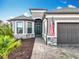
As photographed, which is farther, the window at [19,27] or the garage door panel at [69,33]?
the window at [19,27]

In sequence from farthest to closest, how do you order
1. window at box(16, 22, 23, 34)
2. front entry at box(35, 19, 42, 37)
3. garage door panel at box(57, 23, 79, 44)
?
1. front entry at box(35, 19, 42, 37)
2. window at box(16, 22, 23, 34)
3. garage door panel at box(57, 23, 79, 44)

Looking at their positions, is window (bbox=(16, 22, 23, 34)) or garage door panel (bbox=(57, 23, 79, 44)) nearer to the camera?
garage door panel (bbox=(57, 23, 79, 44))

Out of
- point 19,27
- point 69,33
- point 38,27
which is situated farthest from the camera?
point 38,27

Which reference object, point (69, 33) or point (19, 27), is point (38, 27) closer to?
point (19, 27)

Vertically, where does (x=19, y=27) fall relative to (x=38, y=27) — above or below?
above

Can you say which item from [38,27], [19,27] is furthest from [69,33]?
[38,27]

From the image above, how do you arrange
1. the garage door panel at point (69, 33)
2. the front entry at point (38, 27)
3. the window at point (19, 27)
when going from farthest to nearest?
the front entry at point (38, 27) < the window at point (19, 27) < the garage door panel at point (69, 33)

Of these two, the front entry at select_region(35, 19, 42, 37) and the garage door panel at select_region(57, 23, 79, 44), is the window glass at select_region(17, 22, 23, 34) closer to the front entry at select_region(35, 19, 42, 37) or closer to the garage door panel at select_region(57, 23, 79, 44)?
the front entry at select_region(35, 19, 42, 37)

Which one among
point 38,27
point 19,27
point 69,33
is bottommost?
point 38,27

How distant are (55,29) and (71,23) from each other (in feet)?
5.79

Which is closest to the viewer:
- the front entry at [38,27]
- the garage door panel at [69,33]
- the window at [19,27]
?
the garage door panel at [69,33]

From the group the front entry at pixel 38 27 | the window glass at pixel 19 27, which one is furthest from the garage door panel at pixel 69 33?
the front entry at pixel 38 27

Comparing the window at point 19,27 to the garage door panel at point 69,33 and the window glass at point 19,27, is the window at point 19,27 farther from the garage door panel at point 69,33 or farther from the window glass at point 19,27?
A: the garage door panel at point 69,33

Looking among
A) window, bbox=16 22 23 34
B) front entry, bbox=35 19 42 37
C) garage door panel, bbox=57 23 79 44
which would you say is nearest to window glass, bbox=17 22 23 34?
window, bbox=16 22 23 34
